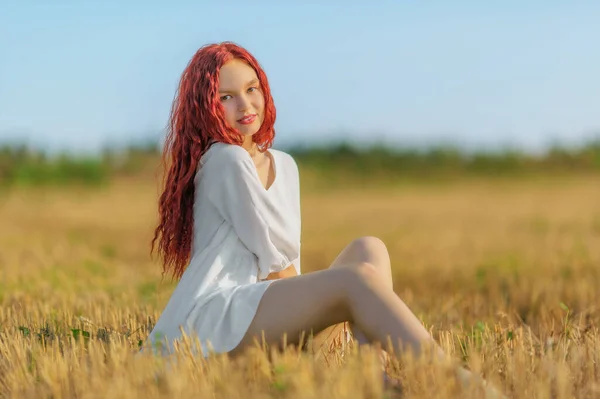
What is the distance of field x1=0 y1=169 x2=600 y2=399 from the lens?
2.75 m

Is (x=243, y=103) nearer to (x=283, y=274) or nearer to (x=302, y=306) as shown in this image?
(x=283, y=274)

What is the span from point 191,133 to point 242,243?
51 cm

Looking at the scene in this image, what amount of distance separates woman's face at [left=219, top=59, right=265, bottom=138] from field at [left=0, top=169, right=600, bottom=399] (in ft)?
2.69

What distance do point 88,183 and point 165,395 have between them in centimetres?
2007

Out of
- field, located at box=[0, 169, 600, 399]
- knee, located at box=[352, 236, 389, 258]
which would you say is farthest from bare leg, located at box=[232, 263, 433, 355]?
knee, located at box=[352, 236, 389, 258]

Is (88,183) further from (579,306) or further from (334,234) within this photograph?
(579,306)

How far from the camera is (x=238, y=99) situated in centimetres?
346

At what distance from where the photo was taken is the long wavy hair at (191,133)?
3404mm

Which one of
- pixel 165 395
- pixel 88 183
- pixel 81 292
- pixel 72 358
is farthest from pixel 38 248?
pixel 88 183

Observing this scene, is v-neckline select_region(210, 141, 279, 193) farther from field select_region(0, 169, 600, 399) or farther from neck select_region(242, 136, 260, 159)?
field select_region(0, 169, 600, 399)

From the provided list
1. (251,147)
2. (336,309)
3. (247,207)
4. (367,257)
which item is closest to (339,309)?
(336,309)

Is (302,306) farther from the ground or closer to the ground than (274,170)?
closer to the ground

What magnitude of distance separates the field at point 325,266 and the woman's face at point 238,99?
0.82 metres

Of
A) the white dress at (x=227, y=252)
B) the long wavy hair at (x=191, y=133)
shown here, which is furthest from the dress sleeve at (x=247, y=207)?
the long wavy hair at (x=191, y=133)
